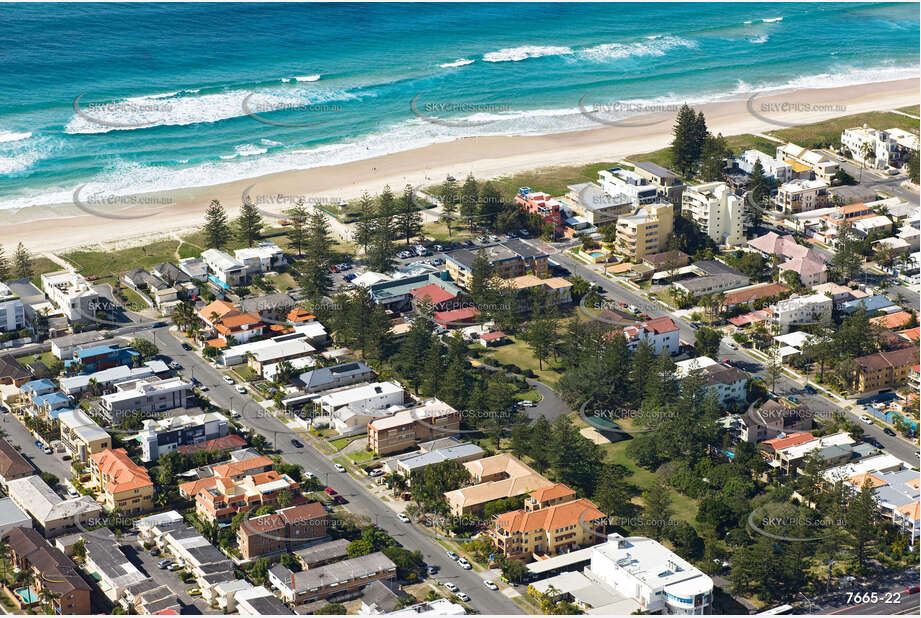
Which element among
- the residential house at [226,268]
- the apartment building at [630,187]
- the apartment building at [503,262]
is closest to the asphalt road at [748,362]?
the apartment building at [503,262]

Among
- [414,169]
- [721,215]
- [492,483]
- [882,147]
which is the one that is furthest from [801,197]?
[492,483]

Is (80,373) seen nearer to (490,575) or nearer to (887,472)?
(490,575)

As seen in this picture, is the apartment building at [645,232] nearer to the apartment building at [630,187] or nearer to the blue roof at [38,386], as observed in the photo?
the apartment building at [630,187]

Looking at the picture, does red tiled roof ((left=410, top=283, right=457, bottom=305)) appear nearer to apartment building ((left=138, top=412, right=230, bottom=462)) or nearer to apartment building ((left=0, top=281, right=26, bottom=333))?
apartment building ((left=138, top=412, right=230, bottom=462))

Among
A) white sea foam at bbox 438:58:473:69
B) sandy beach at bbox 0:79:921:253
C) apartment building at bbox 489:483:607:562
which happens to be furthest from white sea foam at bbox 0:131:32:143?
apartment building at bbox 489:483:607:562

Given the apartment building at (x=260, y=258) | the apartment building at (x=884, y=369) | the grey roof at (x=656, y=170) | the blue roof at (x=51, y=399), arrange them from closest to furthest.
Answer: the blue roof at (x=51, y=399) → the apartment building at (x=884, y=369) → the apartment building at (x=260, y=258) → the grey roof at (x=656, y=170)

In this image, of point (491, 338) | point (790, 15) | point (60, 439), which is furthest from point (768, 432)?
point (790, 15)
